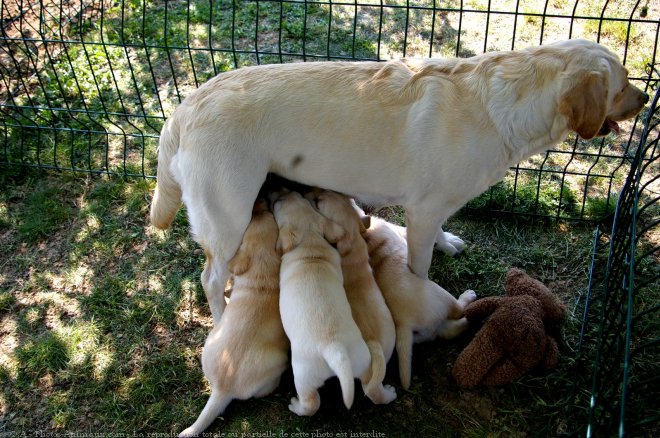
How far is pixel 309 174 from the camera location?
129 inches

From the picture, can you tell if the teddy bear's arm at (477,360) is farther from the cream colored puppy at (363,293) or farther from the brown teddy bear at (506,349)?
the cream colored puppy at (363,293)

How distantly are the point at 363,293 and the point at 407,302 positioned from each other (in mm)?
258

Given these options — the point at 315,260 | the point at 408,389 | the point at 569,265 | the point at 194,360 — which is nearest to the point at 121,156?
the point at 194,360

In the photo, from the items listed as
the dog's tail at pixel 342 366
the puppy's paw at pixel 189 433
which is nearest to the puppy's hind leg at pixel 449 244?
the dog's tail at pixel 342 366

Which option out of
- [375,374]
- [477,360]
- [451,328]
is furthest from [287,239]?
[477,360]

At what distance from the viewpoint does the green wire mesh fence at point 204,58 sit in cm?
459

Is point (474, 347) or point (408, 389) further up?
point (474, 347)

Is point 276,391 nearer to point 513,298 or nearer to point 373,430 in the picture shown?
point 373,430

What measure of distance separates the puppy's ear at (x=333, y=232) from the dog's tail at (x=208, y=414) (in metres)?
1.00

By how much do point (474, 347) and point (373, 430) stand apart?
713 mm

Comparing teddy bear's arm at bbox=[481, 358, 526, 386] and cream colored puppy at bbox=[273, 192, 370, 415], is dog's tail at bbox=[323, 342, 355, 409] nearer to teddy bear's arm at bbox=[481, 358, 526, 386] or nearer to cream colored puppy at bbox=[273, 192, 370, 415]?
cream colored puppy at bbox=[273, 192, 370, 415]

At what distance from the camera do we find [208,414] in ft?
10.2

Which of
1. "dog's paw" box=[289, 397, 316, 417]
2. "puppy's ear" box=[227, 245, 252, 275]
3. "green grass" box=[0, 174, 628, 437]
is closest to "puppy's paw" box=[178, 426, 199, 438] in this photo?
"green grass" box=[0, 174, 628, 437]

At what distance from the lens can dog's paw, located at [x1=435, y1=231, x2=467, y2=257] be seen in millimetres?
4171
